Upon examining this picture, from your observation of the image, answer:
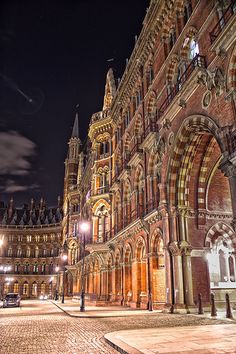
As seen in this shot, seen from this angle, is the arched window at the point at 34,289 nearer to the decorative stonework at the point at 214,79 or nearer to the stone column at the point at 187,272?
the stone column at the point at 187,272

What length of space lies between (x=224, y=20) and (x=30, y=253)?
255 ft

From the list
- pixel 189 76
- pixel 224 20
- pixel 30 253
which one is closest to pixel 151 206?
pixel 189 76

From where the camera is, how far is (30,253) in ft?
271

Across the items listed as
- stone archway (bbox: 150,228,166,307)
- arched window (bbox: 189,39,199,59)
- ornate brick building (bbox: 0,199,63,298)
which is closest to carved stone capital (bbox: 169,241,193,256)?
stone archway (bbox: 150,228,166,307)

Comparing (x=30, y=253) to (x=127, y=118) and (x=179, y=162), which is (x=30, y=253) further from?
(x=179, y=162)

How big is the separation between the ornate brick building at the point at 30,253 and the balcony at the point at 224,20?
69654mm

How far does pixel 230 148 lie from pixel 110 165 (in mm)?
24507

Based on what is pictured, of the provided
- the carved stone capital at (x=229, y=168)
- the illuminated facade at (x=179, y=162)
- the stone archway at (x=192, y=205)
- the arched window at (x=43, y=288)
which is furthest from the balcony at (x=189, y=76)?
the arched window at (x=43, y=288)

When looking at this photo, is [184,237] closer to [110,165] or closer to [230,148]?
[230,148]

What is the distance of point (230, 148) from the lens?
12820mm

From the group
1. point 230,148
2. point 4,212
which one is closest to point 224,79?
point 230,148

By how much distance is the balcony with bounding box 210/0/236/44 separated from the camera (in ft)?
45.8

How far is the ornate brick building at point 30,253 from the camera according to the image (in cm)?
7838

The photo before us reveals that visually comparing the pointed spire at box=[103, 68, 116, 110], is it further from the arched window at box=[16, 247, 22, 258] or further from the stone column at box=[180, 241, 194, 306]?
the arched window at box=[16, 247, 22, 258]
